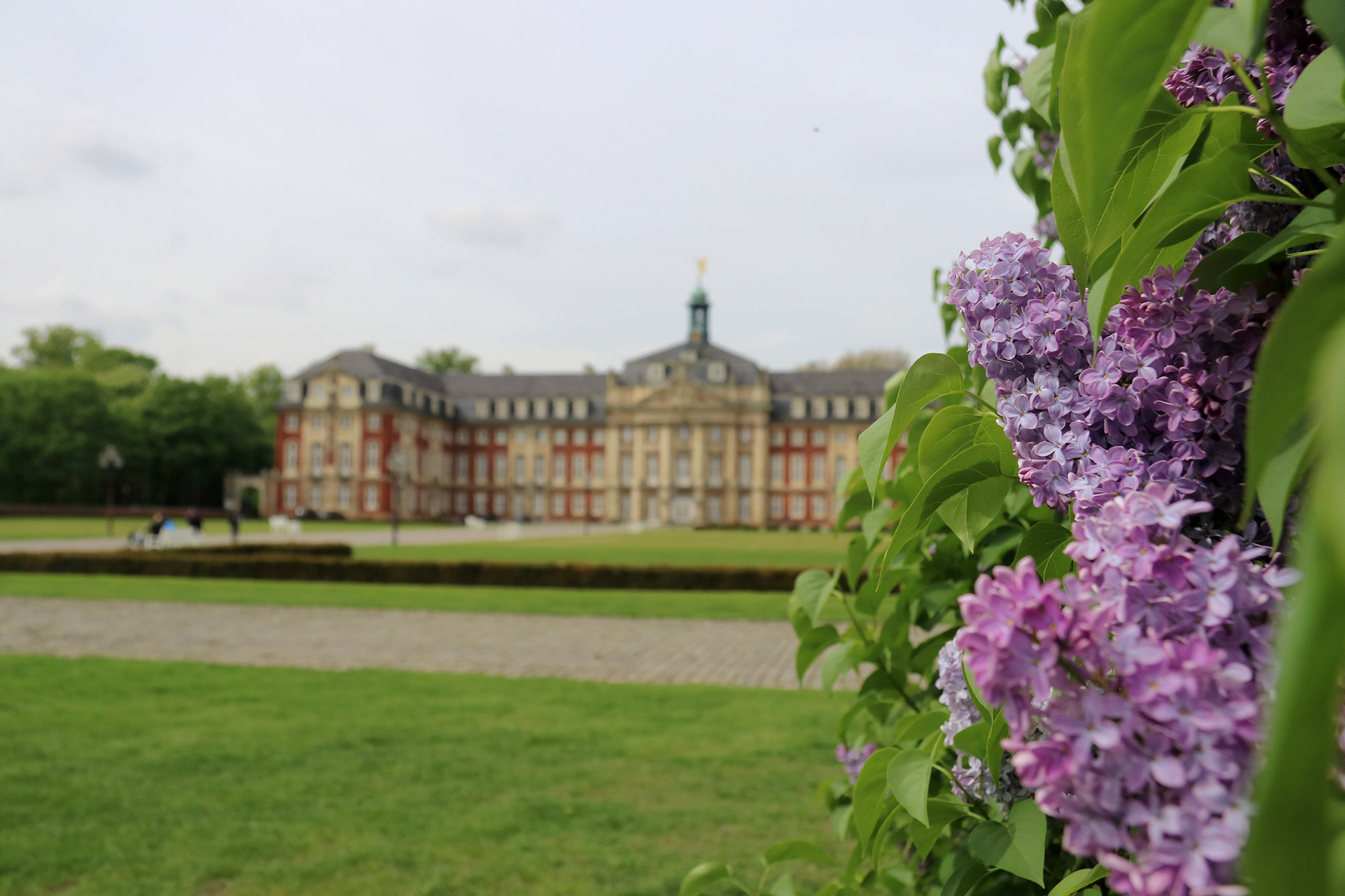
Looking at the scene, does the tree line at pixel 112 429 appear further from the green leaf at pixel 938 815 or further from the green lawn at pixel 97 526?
the green leaf at pixel 938 815

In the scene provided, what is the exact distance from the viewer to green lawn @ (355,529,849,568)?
24.8 meters

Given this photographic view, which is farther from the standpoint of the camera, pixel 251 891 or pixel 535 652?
pixel 535 652

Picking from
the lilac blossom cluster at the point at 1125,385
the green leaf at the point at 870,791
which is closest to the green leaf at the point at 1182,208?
the lilac blossom cluster at the point at 1125,385

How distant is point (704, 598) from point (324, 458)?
2072 inches

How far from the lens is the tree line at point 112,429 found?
58.8 meters

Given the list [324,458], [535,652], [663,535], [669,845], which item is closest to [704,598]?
[535,652]

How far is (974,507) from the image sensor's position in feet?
3.44

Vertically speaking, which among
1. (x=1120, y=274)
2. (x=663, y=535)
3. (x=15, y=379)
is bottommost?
(x=663, y=535)

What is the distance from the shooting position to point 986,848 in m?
1.06

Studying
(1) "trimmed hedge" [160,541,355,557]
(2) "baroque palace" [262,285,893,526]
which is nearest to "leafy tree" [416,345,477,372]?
(2) "baroque palace" [262,285,893,526]

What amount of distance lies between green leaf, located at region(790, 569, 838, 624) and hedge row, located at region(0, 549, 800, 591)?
16753 mm

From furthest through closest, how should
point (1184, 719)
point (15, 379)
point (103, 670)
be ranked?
point (15, 379) < point (103, 670) < point (1184, 719)

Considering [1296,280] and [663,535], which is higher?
[1296,280]

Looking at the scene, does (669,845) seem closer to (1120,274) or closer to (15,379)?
(1120,274)
